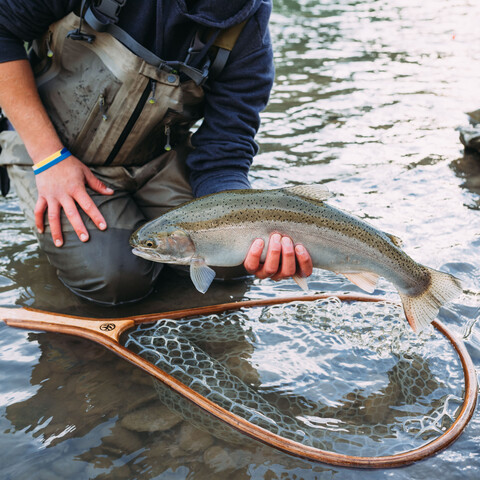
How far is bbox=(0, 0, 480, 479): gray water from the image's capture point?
1748 mm

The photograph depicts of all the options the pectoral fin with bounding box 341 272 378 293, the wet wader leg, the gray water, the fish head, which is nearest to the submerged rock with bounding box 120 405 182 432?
the gray water

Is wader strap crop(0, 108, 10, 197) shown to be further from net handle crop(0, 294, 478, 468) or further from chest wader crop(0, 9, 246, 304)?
net handle crop(0, 294, 478, 468)

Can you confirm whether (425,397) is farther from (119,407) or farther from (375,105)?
(375,105)

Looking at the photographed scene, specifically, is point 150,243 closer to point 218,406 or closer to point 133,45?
point 218,406

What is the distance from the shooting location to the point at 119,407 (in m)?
1.97

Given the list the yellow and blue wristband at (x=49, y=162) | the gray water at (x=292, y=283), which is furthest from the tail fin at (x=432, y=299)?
the yellow and blue wristband at (x=49, y=162)

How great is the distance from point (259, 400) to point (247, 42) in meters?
1.61

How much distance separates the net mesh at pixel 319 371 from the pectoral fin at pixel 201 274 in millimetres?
259

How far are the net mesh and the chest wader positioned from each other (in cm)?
46

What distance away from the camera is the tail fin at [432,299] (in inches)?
81.0

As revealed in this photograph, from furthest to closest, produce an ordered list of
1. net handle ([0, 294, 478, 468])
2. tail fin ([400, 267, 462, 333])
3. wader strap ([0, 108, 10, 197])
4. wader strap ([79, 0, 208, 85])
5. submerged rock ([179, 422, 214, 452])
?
1. wader strap ([0, 108, 10, 197])
2. wader strap ([79, 0, 208, 85])
3. tail fin ([400, 267, 462, 333])
4. submerged rock ([179, 422, 214, 452])
5. net handle ([0, 294, 478, 468])

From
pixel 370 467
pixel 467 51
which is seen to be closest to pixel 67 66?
pixel 370 467

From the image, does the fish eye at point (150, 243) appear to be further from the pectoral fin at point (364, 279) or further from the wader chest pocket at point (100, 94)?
the pectoral fin at point (364, 279)

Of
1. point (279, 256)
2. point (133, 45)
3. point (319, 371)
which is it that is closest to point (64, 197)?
point (133, 45)
